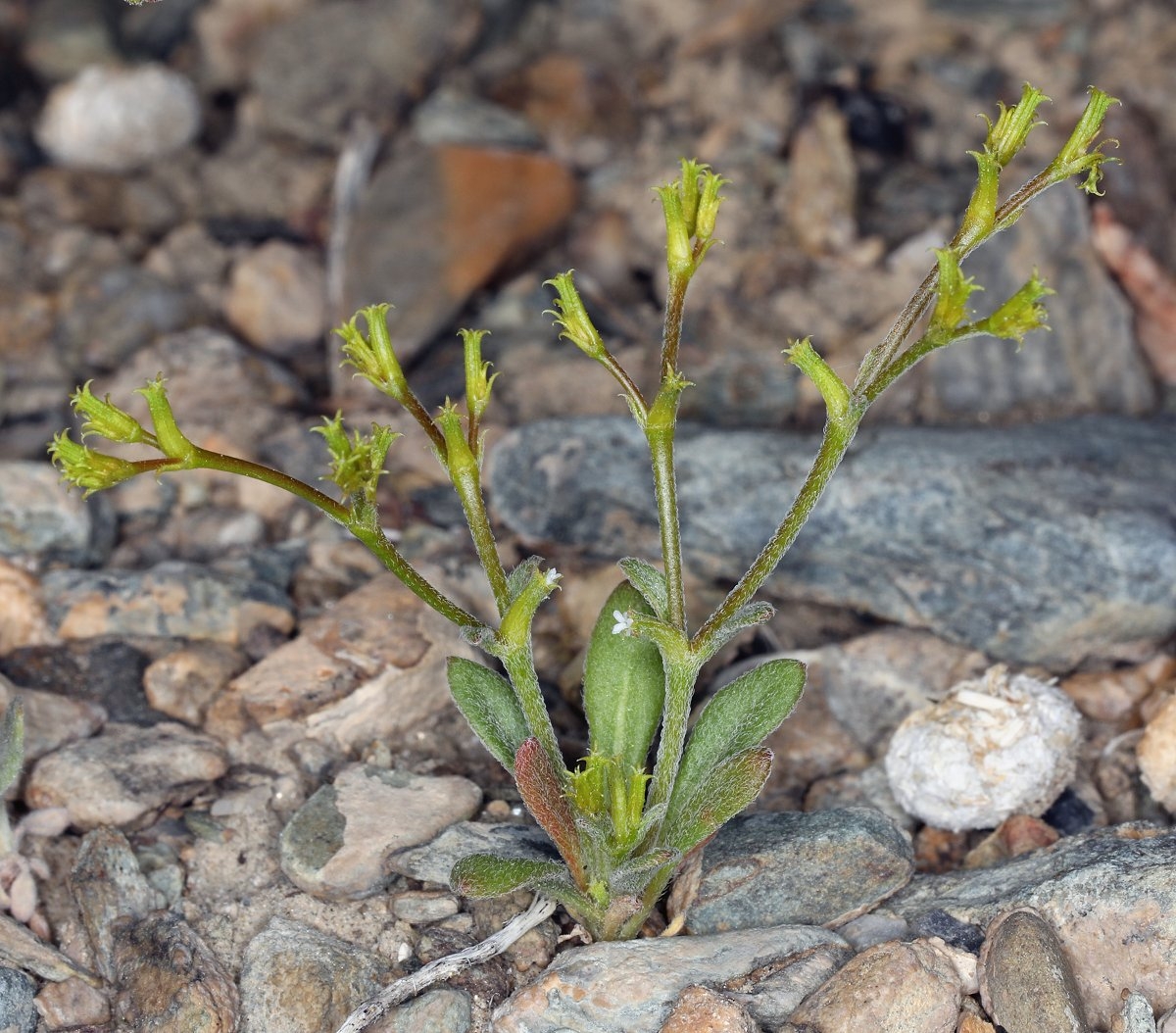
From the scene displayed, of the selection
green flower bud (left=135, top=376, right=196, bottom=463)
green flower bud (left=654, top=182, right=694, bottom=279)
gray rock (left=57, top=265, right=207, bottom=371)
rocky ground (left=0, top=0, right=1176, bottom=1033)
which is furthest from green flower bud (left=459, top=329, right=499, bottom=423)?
gray rock (left=57, top=265, right=207, bottom=371)

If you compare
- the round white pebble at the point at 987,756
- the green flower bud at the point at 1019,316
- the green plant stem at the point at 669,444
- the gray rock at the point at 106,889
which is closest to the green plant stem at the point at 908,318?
the green flower bud at the point at 1019,316

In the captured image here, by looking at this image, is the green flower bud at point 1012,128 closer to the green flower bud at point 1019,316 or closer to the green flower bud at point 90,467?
the green flower bud at point 1019,316

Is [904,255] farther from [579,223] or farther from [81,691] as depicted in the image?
[81,691]

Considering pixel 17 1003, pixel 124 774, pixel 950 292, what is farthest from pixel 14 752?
pixel 950 292

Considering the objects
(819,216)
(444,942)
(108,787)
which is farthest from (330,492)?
(819,216)

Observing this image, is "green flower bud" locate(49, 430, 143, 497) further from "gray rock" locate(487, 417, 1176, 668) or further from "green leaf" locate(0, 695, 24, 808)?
"gray rock" locate(487, 417, 1176, 668)

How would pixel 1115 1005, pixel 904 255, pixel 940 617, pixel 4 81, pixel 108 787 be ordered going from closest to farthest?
pixel 1115 1005, pixel 108 787, pixel 940 617, pixel 904 255, pixel 4 81
